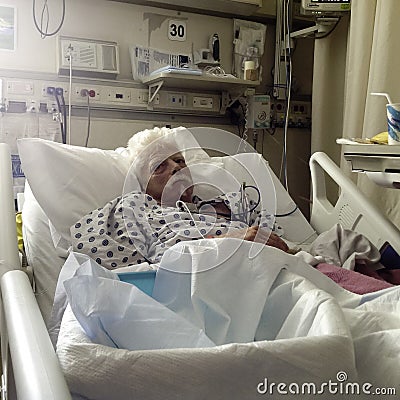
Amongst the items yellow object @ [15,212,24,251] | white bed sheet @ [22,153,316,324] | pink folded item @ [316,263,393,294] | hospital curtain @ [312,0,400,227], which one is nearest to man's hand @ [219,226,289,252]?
pink folded item @ [316,263,393,294]

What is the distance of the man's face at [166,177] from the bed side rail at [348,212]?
494 mm

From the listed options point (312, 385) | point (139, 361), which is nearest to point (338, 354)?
point (312, 385)

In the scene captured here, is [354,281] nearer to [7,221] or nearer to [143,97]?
[7,221]

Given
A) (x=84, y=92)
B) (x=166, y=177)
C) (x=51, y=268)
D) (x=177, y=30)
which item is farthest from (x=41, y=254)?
(x=177, y=30)

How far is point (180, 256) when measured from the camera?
2.93 ft

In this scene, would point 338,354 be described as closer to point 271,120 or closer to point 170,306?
point 170,306

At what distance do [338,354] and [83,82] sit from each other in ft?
7.08

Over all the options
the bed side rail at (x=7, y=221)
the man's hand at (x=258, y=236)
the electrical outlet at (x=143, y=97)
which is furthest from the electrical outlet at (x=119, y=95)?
the man's hand at (x=258, y=236)

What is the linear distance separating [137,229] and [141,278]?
587 mm

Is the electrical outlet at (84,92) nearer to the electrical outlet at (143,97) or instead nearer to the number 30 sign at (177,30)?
the electrical outlet at (143,97)

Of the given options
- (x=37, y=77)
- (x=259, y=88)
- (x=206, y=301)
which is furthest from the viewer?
(x=259, y=88)

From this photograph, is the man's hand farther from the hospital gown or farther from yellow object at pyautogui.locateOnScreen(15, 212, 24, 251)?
yellow object at pyautogui.locateOnScreen(15, 212, 24, 251)

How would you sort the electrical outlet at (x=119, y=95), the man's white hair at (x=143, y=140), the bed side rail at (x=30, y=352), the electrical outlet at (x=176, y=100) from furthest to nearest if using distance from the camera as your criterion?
the electrical outlet at (x=176, y=100), the electrical outlet at (x=119, y=95), the man's white hair at (x=143, y=140), the bed side rail at (x=30, y=352)

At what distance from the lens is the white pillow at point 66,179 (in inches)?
64.0
